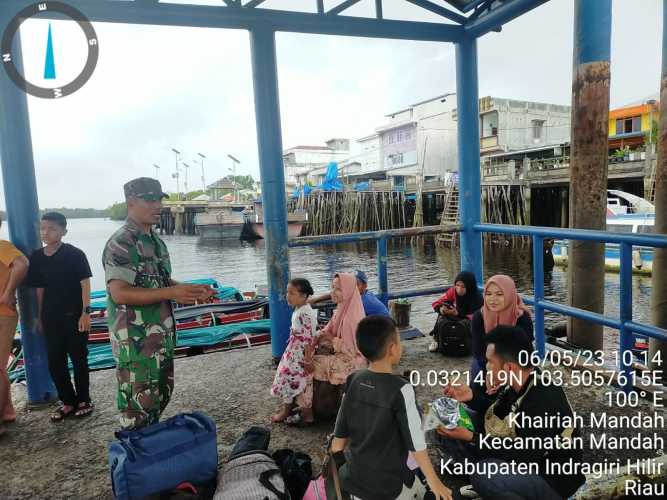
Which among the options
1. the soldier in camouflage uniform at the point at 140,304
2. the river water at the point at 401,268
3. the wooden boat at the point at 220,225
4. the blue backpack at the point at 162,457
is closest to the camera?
the blue backpack at the point at 162,457

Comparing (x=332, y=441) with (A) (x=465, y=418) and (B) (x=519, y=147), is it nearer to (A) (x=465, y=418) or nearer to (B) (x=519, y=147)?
(A) (x=465, y=418)

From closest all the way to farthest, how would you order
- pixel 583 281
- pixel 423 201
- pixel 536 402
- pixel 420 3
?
pixel 536 402
pixel 420 3
pixel 583 281
pixel 423 201

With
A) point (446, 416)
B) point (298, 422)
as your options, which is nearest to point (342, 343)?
point (298, 422)

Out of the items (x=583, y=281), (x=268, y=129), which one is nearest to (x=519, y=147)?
(x=583, y=281)

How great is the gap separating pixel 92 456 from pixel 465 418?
2.33 m

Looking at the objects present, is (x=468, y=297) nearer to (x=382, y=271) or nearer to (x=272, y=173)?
(x=382, y=271)

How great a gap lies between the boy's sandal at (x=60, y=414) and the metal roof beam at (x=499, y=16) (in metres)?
4.91

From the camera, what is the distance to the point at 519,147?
3734 cm

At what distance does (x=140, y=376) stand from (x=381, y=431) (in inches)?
52.0

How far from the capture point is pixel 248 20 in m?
3.80

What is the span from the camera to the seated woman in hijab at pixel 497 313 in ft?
9.25

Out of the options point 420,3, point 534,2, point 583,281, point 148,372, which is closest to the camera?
point 148,372

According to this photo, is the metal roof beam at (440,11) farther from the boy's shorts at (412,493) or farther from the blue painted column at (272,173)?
the boy's shorts at (412,493)

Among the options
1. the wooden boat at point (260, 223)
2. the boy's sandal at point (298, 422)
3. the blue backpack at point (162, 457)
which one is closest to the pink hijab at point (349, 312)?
the boy's sandal at point (298, 422)
